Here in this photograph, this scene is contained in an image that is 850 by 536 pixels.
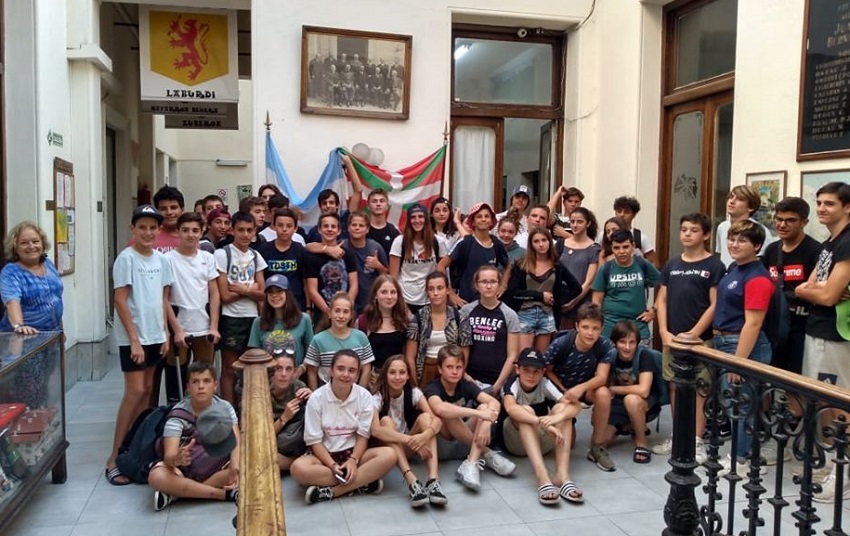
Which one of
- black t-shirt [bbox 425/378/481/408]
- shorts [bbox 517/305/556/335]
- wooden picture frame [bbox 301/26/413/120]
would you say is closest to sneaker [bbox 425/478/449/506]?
black t-shirt [bbox 425/378/481/408]

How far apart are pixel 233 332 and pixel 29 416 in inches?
57.8

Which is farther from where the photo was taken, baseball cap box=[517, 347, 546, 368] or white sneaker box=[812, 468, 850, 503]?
baseball cap box=[517, 347, 546, 368]

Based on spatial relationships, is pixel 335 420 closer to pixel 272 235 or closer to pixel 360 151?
pixel 272 235

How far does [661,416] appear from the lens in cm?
560

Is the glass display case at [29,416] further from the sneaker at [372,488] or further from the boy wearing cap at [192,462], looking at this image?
the sneaker at [372,488]

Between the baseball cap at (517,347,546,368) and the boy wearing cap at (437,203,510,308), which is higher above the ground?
the boy wearing cap at (437,203,510,308)

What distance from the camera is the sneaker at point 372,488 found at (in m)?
4.02

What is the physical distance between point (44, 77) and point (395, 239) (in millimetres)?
3287

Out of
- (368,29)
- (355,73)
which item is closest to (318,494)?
(355,73)

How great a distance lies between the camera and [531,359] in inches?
173

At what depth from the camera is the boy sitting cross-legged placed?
4.22 meters

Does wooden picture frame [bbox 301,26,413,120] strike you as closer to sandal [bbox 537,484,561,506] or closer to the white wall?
the white wall

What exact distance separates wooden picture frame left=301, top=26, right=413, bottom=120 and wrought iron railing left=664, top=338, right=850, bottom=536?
17.0 feet

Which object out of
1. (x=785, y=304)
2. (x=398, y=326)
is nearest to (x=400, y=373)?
(x=398, y=326)
